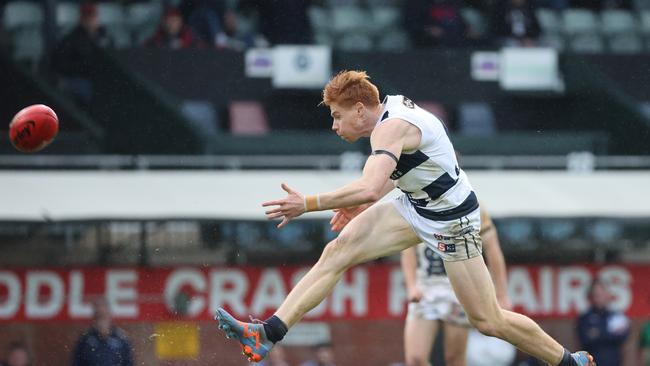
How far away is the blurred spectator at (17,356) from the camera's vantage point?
512 inches

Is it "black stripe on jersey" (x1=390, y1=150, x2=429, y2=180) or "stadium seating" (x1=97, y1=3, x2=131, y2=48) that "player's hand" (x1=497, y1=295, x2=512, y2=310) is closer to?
"black stripe on jersey" (x1=390, y1=150, x2=429, y2=180)

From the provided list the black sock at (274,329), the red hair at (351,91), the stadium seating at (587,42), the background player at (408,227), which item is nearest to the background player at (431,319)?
the background player at (408,227)

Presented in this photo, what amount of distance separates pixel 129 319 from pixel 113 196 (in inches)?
49.9

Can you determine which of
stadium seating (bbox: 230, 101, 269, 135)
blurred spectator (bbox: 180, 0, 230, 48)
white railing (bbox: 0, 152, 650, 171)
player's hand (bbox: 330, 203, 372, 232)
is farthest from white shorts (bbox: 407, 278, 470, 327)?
blurred spectator (bbox: 180, 0, 230, 48)

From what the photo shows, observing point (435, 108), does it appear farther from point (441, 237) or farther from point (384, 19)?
point (441, 237)

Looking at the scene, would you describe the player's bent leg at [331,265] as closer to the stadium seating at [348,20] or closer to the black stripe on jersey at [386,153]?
the black stripe on jersey at [386,153]

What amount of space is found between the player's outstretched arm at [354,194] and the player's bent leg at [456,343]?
258 cm

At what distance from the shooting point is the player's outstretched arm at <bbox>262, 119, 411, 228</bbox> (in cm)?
748

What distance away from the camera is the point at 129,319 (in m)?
13.6

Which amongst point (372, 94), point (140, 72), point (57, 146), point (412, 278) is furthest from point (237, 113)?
point (372, 94)

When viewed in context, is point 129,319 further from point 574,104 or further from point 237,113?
point 574,104

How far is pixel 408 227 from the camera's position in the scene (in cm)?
826

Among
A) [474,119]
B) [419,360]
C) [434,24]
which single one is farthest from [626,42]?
[419,360]

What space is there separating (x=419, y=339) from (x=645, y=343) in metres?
4.78
